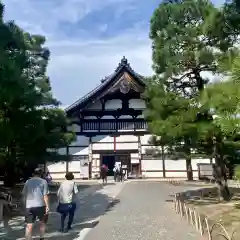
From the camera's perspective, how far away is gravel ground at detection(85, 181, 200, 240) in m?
8.40

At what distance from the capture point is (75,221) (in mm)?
10523

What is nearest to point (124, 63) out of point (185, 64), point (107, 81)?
point (107, 81)

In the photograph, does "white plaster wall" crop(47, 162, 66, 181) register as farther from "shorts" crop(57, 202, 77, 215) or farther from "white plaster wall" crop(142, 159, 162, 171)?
"shorts" crop(57, 202, 77, 215)

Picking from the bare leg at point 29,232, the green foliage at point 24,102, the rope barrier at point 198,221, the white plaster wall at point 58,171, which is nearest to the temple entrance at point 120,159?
the white plaster wall at point 58,171

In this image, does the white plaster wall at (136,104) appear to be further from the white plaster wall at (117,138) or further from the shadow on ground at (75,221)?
the shadow on ground at (75,221)

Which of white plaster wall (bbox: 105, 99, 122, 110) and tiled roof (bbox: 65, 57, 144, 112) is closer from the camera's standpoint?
tiled roof (bbox: 65, 57, 144, 112)

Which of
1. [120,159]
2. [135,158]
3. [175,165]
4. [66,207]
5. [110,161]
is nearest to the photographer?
[66,207]

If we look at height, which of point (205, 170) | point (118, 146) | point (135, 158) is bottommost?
point (205, 170)

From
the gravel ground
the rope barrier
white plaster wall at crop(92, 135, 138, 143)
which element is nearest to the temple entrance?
white plaster wall at crop(92, 135, 138, 143)

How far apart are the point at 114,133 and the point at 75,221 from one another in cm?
1837

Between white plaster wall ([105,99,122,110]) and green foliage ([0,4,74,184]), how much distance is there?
7866 millimetres

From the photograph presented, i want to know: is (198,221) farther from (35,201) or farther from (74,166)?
(74,166)

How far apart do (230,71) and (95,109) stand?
24.1m

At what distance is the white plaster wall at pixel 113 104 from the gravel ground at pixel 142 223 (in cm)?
1465
